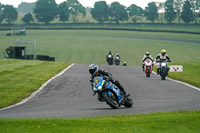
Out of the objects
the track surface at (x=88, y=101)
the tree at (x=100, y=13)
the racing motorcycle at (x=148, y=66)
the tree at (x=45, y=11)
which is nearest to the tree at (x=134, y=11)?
the tree at (x=100, y=13)

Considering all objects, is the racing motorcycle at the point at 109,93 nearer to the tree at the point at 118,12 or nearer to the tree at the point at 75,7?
the tree at the point at 118,12

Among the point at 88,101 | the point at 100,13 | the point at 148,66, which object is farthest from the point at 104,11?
the point at 88,101

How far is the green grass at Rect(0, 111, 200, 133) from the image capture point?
934cm

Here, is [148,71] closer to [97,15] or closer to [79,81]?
[79,81]

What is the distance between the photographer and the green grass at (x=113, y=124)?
30.7 ft

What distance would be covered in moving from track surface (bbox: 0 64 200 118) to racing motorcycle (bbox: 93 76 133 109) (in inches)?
9.8

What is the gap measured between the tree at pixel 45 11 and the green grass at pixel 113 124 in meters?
152

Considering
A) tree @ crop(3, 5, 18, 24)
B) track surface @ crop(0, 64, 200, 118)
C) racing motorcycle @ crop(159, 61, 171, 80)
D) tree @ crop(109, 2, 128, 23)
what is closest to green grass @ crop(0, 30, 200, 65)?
racing motorcycle @ crop(159, 61, 171, 80)

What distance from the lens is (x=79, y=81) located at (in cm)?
2391

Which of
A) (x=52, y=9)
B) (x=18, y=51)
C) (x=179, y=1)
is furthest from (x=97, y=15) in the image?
(x=18, y=51)

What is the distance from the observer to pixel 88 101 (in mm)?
16203

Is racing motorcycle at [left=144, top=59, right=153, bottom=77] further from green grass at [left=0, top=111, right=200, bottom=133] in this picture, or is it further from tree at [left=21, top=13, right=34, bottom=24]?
tree at [left=21, top=13, right=34, bottom=24]

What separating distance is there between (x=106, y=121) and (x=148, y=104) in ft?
14.5

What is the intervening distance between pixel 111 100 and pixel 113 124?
3271 mm
